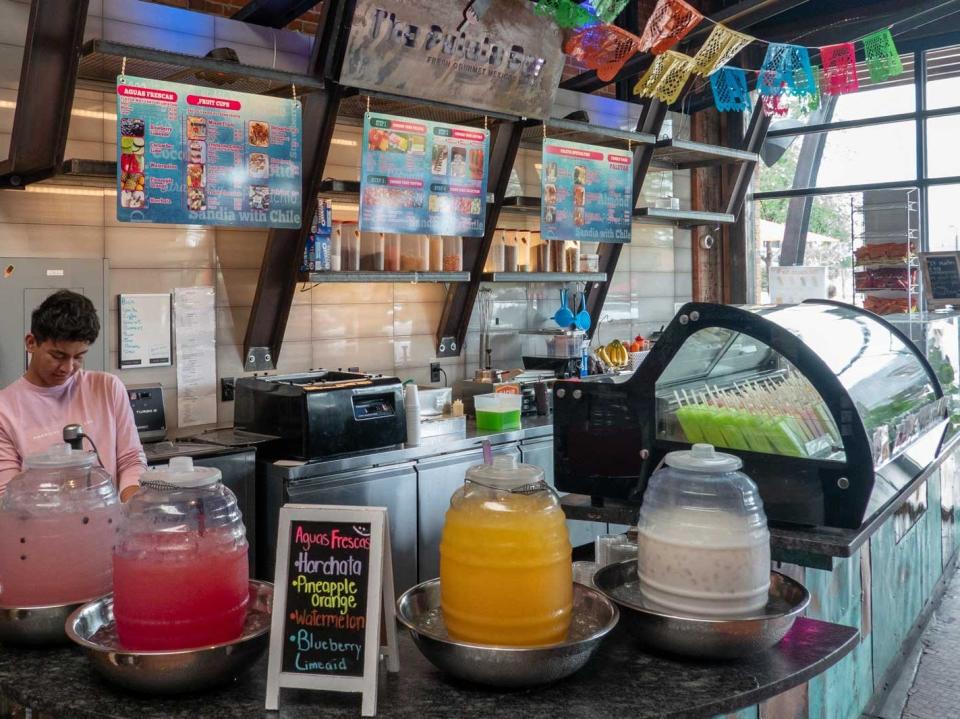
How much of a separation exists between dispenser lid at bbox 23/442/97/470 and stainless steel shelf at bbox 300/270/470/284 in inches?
112

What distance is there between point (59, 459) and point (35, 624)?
0.33m

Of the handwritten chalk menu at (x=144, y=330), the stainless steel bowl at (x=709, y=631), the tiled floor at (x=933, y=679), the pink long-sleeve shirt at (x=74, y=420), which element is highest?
the handwritten chalk menu at (x=144, y=330)

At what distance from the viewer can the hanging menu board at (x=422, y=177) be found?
4801mm

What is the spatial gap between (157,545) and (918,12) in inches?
235

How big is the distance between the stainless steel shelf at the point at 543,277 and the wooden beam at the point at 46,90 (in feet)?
8.45

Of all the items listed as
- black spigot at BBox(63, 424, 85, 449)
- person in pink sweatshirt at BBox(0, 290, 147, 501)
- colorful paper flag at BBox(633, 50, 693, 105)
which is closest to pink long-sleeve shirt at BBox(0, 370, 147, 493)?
person in pink sweatshirt at BBox(0, 290, 147, 501)

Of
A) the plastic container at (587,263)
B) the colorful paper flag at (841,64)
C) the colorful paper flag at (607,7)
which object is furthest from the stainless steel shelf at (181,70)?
the colorful paper flag at (841,64)

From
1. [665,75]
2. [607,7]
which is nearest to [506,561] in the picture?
[607,7]

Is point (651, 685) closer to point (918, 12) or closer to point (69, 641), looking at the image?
point (69, 641)

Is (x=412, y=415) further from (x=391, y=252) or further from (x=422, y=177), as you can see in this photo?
(x=422, y=177)

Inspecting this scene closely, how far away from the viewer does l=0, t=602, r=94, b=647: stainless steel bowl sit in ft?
5.99

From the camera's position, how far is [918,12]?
19.1 ft

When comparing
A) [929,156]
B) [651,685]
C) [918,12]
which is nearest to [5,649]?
[651,685]

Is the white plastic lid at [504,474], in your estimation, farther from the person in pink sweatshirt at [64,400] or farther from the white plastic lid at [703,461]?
the person in pink sweatshirt at [64,400]
